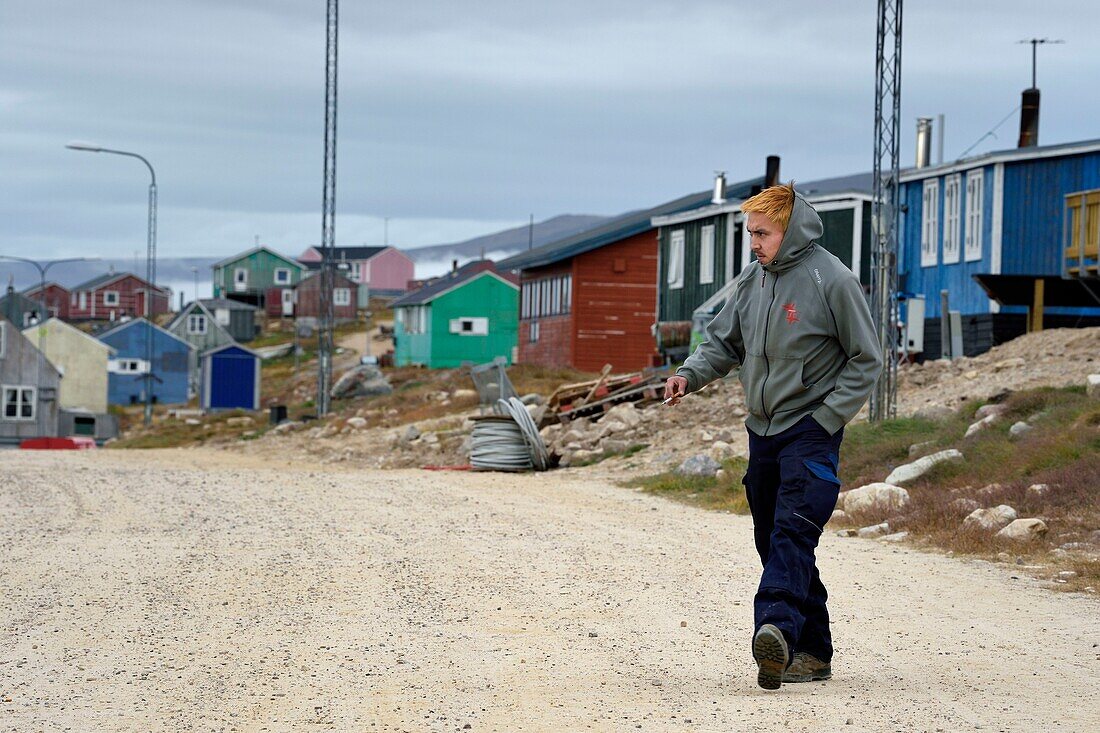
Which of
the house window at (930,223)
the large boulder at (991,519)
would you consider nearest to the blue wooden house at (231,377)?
the house window at (930,223)

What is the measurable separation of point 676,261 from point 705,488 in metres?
Answer: 24.9

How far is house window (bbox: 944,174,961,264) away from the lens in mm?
29609

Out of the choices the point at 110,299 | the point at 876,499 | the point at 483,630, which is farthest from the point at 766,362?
the point at 110,299

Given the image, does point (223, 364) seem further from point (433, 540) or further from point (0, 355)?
point (433, 540)

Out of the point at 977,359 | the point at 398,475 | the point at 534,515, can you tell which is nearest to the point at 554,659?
the point at 534,515

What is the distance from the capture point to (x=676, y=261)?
41688 mm

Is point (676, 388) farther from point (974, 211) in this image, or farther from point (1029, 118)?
point (1029, 118)

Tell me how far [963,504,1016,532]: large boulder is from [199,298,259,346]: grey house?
302 feet

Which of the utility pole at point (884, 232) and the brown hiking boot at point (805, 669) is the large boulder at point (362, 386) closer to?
the utility pole at point (884, 232)

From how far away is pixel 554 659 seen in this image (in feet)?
22.4

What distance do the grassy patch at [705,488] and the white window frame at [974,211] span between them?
12.3 meters

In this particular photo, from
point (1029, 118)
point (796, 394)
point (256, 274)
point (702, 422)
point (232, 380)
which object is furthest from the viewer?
point (256, 274)

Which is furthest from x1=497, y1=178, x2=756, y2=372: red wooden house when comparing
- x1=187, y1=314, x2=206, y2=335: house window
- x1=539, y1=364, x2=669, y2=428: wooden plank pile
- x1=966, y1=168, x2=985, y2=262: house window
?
x1=187, y1=314, x2=206, y2=335: house window

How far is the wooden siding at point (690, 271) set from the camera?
3856 centimetres
